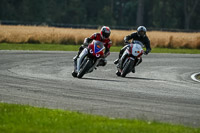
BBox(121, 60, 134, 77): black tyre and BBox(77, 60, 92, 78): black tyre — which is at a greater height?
BBox(77, 60, 92, 78): black tyre

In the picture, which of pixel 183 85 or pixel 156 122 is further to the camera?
pixel 183 85

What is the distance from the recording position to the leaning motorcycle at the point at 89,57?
15.4 m

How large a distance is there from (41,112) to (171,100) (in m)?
3.37

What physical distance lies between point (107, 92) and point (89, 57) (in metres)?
3.37

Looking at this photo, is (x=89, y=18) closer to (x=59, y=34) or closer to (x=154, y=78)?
(x=59, y=34)

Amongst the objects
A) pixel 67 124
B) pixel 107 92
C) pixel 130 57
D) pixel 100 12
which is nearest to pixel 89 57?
pixel 130 57

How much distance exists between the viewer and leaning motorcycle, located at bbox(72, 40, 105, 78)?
15.4 meters

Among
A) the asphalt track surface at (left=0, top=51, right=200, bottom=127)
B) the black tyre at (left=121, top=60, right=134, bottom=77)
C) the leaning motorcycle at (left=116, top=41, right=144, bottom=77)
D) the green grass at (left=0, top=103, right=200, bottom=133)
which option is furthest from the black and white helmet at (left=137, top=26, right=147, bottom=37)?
the green grass at (left=0, top=103, right=200, bottom=133)

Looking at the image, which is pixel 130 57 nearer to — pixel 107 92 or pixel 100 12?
pixel 107 92

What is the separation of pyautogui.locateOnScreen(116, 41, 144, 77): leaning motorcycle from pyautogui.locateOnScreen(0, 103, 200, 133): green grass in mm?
7485

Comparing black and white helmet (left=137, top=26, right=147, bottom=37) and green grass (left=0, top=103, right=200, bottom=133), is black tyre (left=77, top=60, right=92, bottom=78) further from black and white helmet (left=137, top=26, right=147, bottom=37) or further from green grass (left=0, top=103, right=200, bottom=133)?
green grass (left=0, top=103, right=200, bottom=133)

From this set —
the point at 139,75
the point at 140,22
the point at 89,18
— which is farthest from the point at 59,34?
the point at 89,18

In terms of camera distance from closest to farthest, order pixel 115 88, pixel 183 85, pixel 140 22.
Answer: pixel 115 88 → pixel 183 85 → pixel 140 22

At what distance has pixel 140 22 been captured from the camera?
8269 cm
